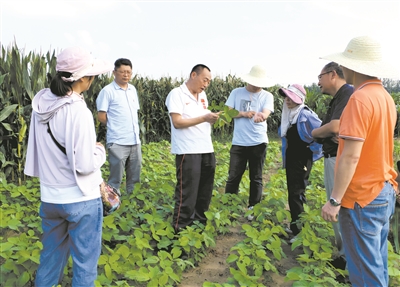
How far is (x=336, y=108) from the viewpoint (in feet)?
9.91

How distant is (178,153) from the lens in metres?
3.45

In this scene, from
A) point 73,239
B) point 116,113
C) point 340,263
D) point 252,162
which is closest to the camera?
point 73,239

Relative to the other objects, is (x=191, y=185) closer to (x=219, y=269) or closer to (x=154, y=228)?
(x=154, y=228)

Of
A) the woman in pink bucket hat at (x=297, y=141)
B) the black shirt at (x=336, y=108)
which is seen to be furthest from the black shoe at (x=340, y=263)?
the black shirt at (x=336, y=108)

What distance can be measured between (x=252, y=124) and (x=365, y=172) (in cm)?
242

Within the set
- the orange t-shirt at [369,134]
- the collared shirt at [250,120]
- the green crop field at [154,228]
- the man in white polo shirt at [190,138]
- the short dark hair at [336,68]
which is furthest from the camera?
the collared shirt at [250,120]

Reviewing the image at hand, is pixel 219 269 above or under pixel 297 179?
under

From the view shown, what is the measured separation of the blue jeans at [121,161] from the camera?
174 inches

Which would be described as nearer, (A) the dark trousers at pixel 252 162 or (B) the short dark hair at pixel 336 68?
(B) the short dark hair at pixel 336 68

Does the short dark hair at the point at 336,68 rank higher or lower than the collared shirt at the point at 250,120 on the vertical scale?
higher

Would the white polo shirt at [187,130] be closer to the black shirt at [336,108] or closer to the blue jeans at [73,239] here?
the black shirt at [336,108]

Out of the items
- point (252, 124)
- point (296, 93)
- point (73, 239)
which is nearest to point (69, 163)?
point (73, 239)

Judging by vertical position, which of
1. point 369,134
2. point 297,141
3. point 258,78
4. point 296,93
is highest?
point 258,78

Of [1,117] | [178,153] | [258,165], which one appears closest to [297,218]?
[258,165]
